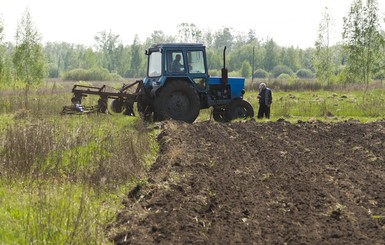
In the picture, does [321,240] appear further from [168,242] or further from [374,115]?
→ [374,115]

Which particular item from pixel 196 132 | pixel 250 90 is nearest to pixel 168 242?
pixel 196 132

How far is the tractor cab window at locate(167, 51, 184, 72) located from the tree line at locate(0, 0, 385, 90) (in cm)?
783

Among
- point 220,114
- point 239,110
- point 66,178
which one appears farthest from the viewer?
point 220,114

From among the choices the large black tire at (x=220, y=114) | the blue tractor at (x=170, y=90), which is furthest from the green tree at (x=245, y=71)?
the blue tractor at (x=170, y=90)

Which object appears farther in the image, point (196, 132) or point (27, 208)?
point (196, 132)

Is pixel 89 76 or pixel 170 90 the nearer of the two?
pixel 170 90

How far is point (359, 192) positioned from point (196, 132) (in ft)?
25.4

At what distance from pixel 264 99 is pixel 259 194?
12581mm

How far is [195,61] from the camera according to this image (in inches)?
738

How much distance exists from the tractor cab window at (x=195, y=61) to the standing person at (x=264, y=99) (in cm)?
323

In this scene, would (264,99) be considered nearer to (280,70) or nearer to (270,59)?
(280,70)

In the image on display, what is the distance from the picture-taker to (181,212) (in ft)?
26.0

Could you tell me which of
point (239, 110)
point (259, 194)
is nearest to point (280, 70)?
point (239, 110)

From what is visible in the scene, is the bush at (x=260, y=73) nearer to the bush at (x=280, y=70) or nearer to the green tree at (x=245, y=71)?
the green tree at (x=245, y=71)
